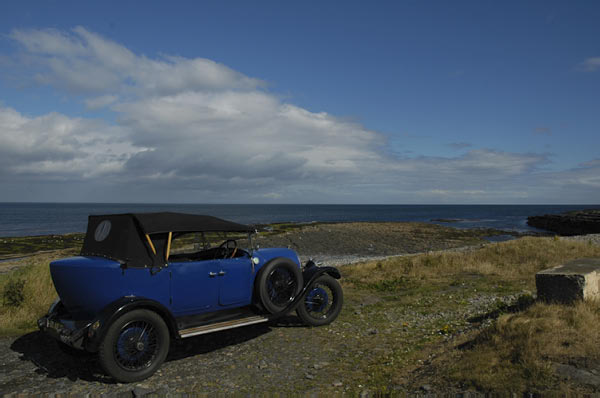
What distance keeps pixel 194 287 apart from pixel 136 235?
120 centimetres

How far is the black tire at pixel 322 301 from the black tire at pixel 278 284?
0.59 metres

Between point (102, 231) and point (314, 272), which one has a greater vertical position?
point (102, 231)

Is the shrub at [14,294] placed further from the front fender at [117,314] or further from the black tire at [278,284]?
the black tire at [278,284]

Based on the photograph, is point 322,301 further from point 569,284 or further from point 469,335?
point 569,284

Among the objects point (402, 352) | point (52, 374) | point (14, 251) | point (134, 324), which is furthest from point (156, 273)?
point (14, 251)

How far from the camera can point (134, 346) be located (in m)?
5.49

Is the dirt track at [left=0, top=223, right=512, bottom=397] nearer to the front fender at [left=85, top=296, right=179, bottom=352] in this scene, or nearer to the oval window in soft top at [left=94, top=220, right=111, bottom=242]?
the front fender at [left=85, top=296, right=179, bottom=352]

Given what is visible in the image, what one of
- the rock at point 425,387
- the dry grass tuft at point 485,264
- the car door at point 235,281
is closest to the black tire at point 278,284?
the car door at point 235,281

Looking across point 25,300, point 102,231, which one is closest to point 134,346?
point 102,231

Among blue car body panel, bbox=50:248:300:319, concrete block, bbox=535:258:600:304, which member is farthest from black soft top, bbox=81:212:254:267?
concrete block, bbox=535:258:600:304

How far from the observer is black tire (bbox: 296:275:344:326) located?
794 cm

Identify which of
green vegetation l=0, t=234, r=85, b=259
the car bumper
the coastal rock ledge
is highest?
the car bumper

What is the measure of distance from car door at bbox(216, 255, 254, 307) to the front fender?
3.39 feet

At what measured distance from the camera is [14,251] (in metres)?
36.2
